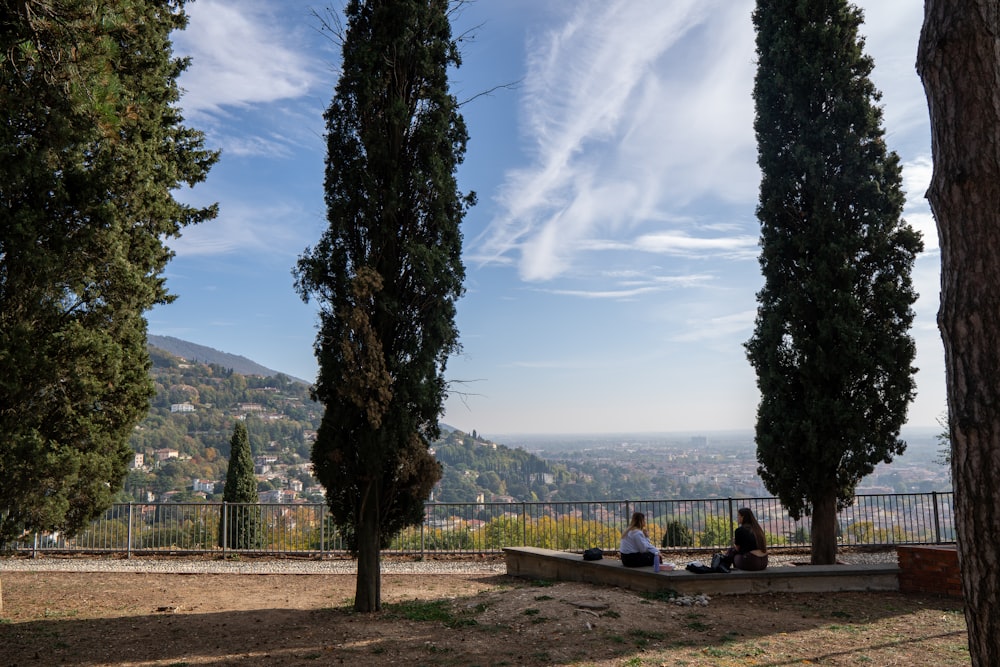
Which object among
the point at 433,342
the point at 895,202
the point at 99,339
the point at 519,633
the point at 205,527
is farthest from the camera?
the point at 205,527

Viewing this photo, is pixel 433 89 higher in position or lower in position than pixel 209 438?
higher

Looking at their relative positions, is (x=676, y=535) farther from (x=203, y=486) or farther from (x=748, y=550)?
(x=203, y=486)

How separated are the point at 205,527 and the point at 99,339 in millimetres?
8879

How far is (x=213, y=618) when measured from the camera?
28.6 ft

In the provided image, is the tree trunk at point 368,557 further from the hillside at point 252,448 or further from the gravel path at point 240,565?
the hillside at point 252,448

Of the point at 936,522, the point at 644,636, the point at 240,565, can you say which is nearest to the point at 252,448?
the point at 240,565

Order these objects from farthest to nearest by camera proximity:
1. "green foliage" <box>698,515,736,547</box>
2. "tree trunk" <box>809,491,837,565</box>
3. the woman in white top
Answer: "green foliage" <box>698,515,736,547</box>
"tree trunk" <box>809,491,837,565</box>
the woman in white top

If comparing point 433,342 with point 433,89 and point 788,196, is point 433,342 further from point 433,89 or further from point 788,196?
point 788,196

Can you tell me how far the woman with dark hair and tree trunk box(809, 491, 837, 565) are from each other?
111 inches

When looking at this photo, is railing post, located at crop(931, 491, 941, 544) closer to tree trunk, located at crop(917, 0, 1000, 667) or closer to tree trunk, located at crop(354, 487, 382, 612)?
tree trunk, located at crop(354, 487, 382, 612)


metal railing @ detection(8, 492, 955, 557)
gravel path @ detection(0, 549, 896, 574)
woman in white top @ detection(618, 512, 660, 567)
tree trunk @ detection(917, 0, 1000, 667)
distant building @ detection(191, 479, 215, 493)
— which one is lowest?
distant building @ detection(191, 479, 215, 493)

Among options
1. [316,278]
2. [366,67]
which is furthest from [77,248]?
[366,67]

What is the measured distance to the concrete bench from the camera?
9492 mm

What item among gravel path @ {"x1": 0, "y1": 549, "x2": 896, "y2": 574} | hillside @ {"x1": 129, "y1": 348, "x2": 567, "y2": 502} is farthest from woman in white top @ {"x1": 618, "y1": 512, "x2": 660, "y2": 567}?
hillside @ {"x1": 129, "y1": 348, "x2": 567, "y2": 502}
